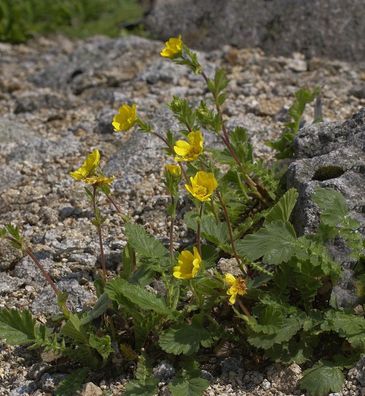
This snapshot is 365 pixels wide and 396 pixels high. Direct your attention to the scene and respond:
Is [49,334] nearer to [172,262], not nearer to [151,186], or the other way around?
[172,262]

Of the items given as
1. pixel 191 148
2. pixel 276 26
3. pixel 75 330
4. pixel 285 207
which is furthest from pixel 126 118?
pixel 276 26

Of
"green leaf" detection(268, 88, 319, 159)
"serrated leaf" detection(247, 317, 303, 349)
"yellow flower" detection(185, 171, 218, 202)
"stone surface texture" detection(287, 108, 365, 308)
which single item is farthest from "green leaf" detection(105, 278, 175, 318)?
"green leaf" detection(268, 88, 319, 159)

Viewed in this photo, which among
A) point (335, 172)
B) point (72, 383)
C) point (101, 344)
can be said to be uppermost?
point (335, 172)

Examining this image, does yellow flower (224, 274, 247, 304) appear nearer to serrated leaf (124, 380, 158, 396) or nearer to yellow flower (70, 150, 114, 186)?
serrated leaf (124, 380, 158, 396)

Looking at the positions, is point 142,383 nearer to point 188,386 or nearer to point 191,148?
point 188,386

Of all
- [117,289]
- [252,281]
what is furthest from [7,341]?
[252,281]
